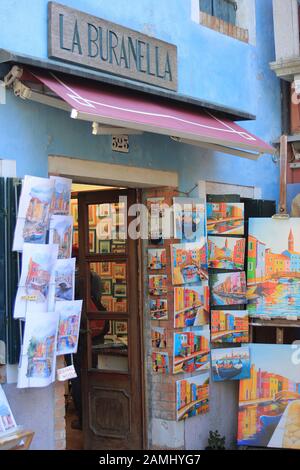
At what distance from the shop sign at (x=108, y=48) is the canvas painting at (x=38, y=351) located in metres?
1.86

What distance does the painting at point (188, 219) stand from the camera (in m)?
6.47

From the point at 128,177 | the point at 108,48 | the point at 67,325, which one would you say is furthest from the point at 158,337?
the point at 108,48

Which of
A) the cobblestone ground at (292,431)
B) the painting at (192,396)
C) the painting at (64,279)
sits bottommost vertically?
the cobblestone ground at (292,431)

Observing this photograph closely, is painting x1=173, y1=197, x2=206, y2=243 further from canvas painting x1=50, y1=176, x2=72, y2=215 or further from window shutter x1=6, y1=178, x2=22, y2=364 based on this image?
window shutter x1=6, y1=178, x2=22, y2=364

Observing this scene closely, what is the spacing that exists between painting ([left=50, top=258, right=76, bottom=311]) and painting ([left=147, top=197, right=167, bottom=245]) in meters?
1.51

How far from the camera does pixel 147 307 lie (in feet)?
21.4

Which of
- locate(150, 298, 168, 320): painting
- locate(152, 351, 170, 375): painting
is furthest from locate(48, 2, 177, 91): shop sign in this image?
locate(152, 351, 170, 375): painting

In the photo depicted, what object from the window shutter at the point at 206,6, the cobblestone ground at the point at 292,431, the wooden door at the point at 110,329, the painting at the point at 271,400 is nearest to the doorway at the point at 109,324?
the wooden door at the point at 110,329

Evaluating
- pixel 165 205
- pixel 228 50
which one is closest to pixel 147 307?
pixel 165 205

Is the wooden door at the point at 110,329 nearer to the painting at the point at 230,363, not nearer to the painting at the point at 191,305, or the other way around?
the painting at the point at 191,305

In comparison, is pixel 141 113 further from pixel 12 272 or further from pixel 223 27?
pixel 223 27
